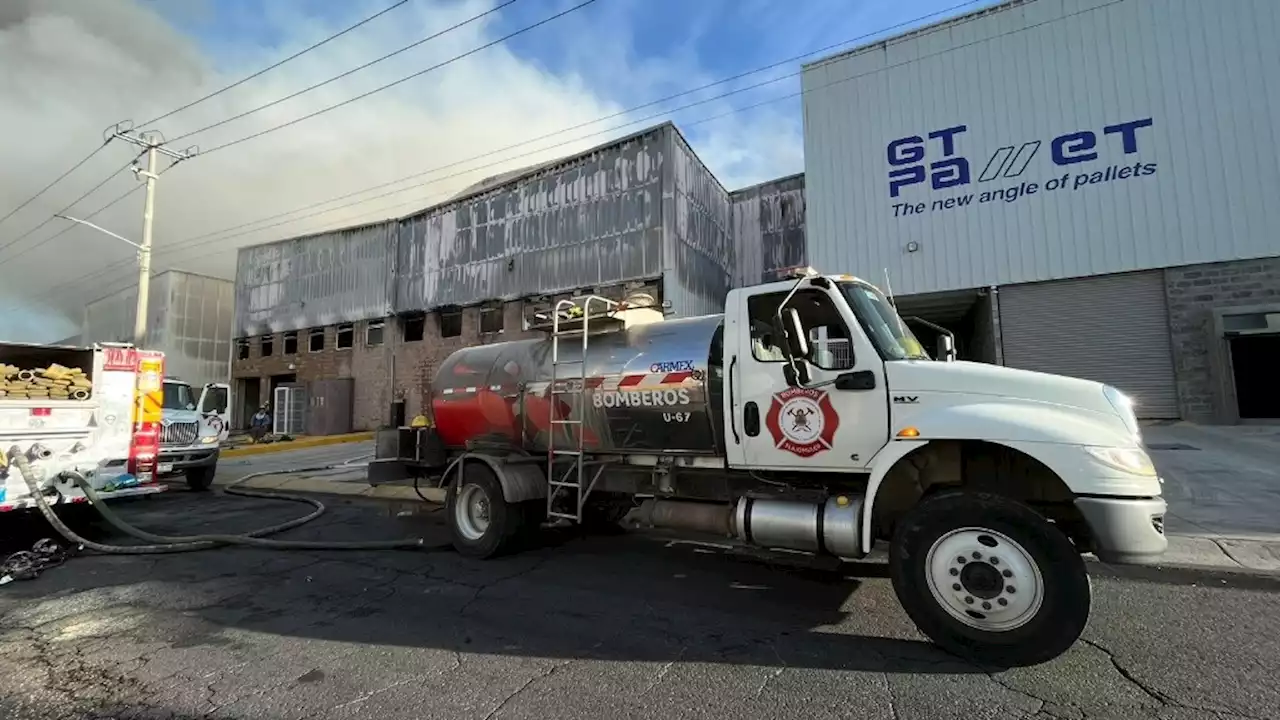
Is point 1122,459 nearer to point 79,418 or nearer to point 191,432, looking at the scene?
point 79,418

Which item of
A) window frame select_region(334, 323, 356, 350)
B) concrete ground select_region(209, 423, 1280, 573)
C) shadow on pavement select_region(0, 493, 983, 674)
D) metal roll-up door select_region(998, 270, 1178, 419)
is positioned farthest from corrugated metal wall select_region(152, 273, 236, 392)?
metal roll-up door select_region(998, 270, 1178, 419)

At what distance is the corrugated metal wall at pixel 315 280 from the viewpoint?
1155 inches

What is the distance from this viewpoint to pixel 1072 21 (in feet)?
54.6

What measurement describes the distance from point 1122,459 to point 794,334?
2137 millimetres

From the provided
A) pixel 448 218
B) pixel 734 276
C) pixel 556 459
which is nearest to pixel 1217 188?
pixel 734 276

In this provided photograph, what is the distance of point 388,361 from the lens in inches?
1104

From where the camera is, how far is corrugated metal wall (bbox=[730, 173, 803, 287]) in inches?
951

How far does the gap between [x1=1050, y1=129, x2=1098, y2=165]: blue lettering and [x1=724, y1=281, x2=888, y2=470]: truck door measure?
15.9 m

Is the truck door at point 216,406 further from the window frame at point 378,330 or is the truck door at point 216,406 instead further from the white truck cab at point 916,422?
the window frame at point 378,330

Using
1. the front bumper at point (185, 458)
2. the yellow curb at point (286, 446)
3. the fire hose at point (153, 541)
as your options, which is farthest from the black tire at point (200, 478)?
the yellow curb at point (286, 446)

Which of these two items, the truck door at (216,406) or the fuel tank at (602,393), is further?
the truck door at (216,406)

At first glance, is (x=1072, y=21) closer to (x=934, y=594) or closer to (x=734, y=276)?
(x=734, y=276)

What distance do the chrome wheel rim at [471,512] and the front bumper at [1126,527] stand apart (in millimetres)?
5361

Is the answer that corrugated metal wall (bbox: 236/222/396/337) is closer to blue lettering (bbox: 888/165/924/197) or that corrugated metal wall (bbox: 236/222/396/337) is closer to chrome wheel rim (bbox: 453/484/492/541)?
blue lettering (bbox: 888/165/924/197)
